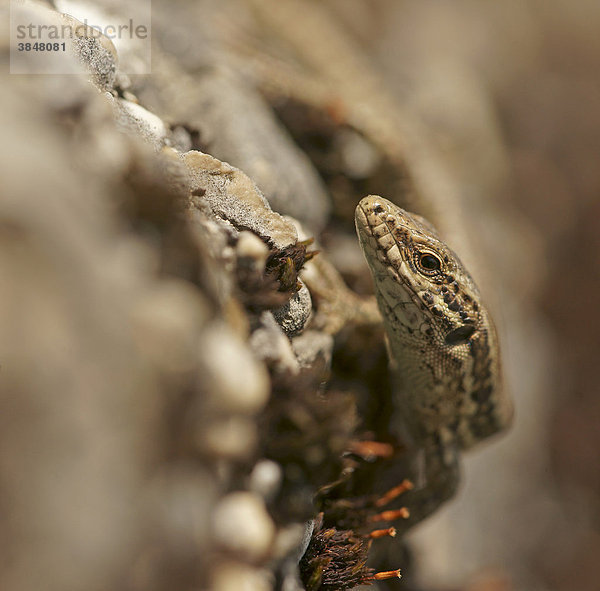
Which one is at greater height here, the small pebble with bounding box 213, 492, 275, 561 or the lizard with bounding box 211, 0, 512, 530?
the lizard with bounding box 211, 0, 512, 530

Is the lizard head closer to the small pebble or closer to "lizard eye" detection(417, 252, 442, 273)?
"lizard eye" detection(417, 252, 442, 273)

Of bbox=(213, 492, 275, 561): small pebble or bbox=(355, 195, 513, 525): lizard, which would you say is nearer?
bbox=(213, 492, 275, 561): small pebble

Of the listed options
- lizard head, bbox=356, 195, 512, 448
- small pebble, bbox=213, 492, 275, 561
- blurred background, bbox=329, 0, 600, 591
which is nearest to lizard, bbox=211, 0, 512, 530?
lizard head, bbox=356, 195, 512, 448

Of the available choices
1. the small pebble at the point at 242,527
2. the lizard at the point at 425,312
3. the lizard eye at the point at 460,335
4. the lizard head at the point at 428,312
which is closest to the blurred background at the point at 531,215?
the lizard at the point at 425,312

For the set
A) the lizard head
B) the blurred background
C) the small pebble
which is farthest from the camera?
the blurred background

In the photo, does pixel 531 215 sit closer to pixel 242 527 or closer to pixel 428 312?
pixel 428 312

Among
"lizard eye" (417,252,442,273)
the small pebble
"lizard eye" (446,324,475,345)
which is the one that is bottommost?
the small pebble

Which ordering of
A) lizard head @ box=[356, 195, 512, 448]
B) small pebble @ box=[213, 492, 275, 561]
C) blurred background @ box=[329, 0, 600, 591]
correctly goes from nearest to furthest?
small pebble @ box=[213, 492, 275, 561]
lizard head @ box=[356, 195, 512, 448]
blurred background @ box=[329, 0, 600, 591]

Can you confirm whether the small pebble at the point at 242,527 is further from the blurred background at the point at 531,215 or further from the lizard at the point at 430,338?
the blurred background at the point at 531,215

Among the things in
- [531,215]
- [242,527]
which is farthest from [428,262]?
[531,215]
